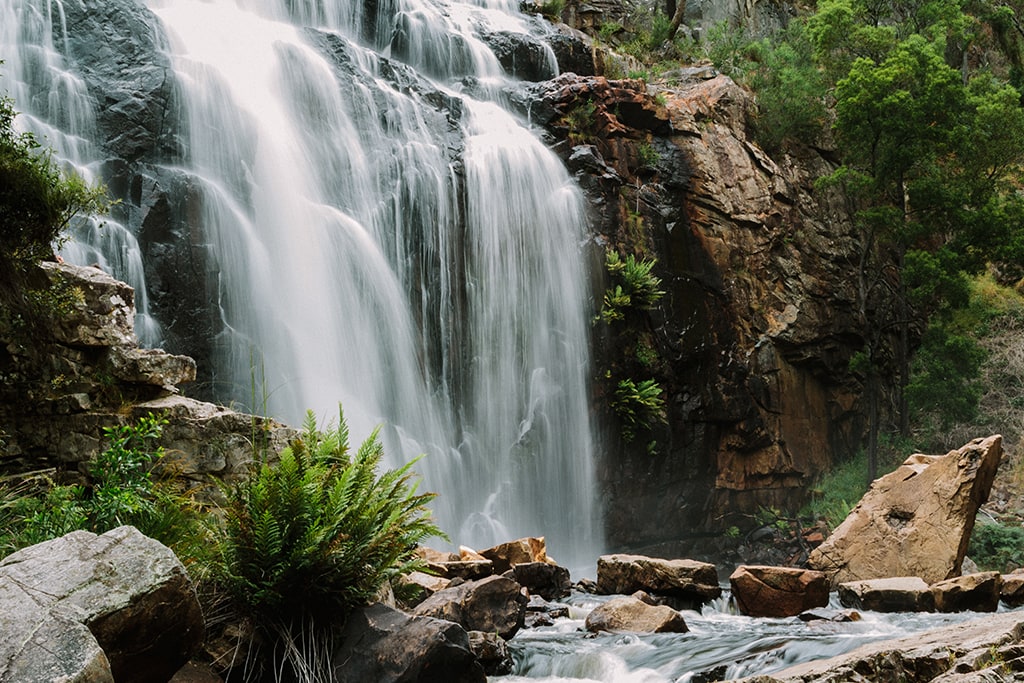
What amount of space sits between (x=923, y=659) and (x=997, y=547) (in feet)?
42.6

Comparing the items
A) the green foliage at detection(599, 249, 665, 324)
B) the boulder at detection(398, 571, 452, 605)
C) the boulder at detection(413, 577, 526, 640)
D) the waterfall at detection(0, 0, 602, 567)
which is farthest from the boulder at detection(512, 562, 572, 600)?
the green foliage at detection(599, 249, 665, 324)

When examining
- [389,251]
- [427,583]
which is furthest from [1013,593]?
[389,251]

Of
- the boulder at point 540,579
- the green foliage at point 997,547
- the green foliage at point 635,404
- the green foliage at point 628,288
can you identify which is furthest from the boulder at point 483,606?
the green foliage at point 997,547

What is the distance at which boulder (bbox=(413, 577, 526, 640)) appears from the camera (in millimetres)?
6188

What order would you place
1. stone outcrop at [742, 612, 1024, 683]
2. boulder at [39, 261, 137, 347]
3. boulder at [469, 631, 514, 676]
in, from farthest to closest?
boulder at [39, 261, 137, 347]
boulder at [469, 631, 514, 676]
stone outcrop at [742, 612, 1024, 683]

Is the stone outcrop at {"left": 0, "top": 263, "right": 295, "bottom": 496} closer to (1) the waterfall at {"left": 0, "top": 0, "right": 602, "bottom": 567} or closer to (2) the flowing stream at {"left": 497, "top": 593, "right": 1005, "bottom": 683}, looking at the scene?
(2) the flowing stream at {"left": 497, "top": 593, "right": 1005, "bottom": 683}

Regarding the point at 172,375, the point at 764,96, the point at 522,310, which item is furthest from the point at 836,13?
the point at 172,375

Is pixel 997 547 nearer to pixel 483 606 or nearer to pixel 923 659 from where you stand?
pixel 483 606

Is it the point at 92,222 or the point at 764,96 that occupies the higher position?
the point at 764,96

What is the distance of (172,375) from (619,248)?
12510 mm

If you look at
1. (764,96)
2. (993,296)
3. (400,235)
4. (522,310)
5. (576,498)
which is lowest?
(576,498)

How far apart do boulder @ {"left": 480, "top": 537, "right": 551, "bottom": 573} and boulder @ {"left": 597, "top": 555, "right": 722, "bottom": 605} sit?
37.2 inches

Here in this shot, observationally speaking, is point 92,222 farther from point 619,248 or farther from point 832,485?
point 832,485

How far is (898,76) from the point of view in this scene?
708 inches
